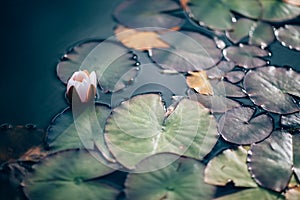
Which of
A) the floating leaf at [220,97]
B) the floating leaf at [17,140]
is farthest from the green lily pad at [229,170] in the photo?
the floating leaf at [17,140]

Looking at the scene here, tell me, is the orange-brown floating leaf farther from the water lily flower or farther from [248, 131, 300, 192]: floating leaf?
[248, 131, 300, 192]: floating leaf

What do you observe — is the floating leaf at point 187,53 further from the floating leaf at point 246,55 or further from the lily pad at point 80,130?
the lily pad at point 80,130

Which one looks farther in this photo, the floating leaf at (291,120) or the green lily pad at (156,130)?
the floating leaf at (291,120)

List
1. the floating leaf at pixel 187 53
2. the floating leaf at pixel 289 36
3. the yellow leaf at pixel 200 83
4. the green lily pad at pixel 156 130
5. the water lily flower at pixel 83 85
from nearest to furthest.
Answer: the green lily pad at pixel 156 130, the water lily flower at pixel 83 85, the yellow leaf at pixel 200 83, the floating leaf at pixel 187 53, the floating leaf at pixel 289 36

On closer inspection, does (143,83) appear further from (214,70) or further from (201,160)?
(201,160)

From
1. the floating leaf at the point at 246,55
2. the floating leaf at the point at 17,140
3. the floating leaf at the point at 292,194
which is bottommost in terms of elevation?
the floating leaf at the point at 292,194

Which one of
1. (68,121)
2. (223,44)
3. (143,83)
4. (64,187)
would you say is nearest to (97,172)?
(64,187)

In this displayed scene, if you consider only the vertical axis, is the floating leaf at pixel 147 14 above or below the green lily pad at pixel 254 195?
above
